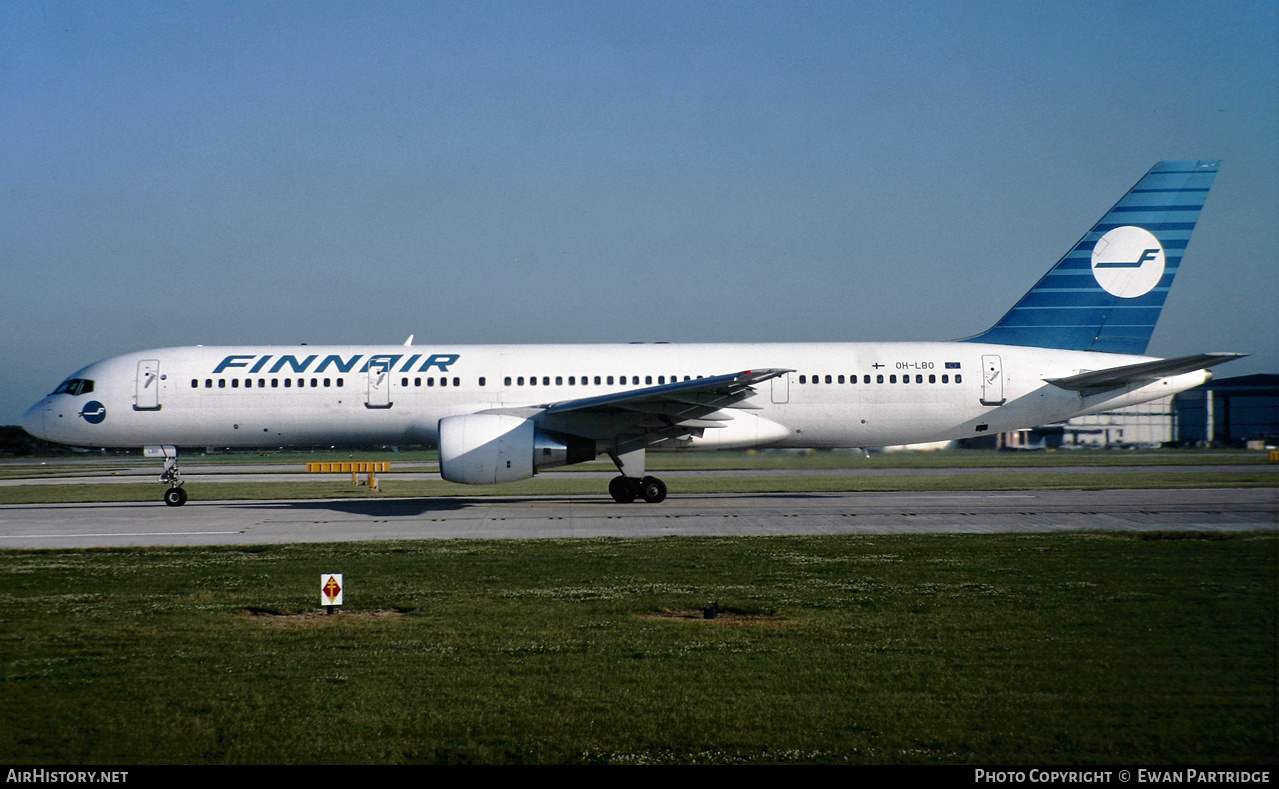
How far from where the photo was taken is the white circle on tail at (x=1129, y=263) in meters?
23.2

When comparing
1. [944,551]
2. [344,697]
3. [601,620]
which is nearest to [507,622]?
[601,620]

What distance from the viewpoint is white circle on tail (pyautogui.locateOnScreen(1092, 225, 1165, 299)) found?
76.1 feet

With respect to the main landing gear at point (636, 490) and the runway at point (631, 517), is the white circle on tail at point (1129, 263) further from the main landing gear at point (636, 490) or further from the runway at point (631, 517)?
the main landing gear at point (636, 490)

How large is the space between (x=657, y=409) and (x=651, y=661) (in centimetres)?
1334

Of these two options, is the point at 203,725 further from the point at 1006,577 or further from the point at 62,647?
the point at 1006,577

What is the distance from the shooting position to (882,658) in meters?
7.16

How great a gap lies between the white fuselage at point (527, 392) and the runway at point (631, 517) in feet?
5.94

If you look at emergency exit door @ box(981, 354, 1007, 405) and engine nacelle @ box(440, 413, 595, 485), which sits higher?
emergency exit door @ box(981, 354, 1007, 405)

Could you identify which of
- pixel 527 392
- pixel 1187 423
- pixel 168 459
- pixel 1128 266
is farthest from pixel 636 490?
pixel 1187 423

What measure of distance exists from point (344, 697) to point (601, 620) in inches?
115

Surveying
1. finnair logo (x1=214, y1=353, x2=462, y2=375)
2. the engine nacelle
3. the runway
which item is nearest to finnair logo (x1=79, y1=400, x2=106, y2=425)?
the runway

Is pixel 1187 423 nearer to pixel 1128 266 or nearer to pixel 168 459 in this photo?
pixel 1128 266

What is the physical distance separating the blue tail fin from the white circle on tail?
2cm

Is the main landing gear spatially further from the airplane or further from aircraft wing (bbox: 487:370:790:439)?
aircraft wing (bbox: 487:370:790:439)
